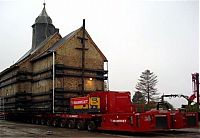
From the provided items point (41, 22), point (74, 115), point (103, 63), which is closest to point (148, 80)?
point (41, 22)

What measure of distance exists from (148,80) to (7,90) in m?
46.4

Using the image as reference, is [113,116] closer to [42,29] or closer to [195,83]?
[195,83]

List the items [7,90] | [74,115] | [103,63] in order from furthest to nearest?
[7,90], [103,63], [74,115]

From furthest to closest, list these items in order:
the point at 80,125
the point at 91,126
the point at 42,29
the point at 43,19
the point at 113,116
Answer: the point at 43,19, the point at 42,29, the point at 80,125, the point at 91,126, the point at 113,116

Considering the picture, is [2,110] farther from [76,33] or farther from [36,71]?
[76,33]

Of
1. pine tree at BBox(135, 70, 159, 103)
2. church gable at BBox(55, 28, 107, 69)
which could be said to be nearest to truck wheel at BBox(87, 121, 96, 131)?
church gable at BBox(55, 28, 107, 69)

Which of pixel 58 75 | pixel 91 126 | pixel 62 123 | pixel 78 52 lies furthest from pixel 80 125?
pixel 78 52

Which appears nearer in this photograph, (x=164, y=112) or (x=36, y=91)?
(x=164, y=112)

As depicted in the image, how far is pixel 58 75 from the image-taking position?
25.3 meters

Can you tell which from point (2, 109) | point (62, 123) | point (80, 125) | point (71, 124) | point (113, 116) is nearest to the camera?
point (113, 116)

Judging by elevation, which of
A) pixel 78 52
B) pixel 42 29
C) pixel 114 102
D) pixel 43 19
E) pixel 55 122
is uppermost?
pixel 43 19

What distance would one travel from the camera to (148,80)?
7531 cm

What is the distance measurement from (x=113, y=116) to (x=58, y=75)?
29.5 ft

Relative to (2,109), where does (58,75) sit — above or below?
above
